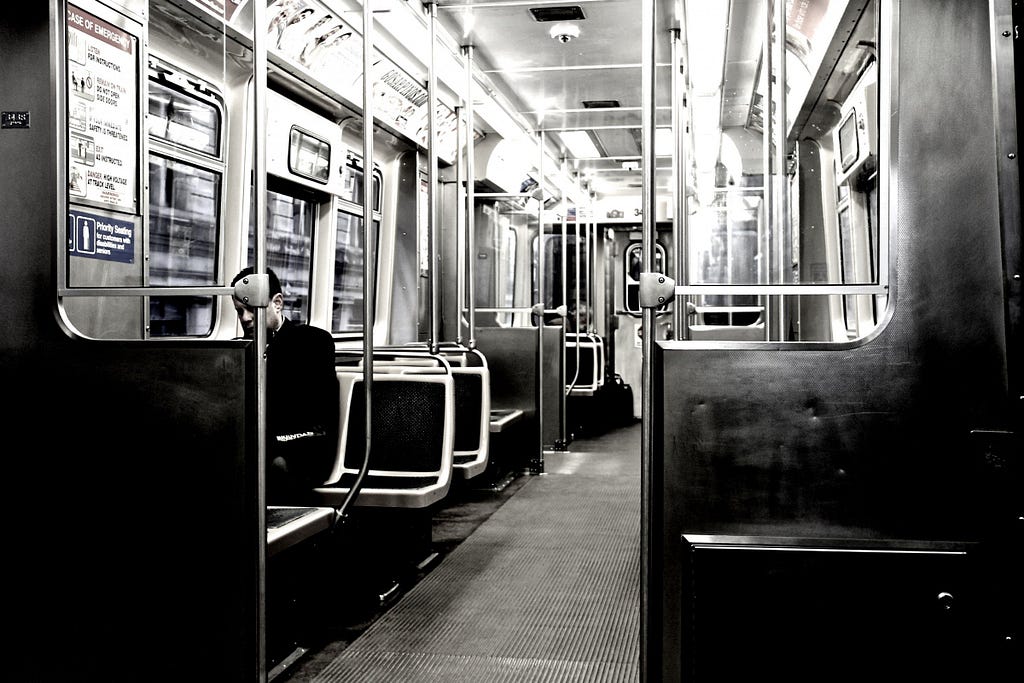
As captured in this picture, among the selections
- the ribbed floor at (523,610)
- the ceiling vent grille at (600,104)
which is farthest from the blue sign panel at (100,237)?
the ceiling vent grille at (600,104)

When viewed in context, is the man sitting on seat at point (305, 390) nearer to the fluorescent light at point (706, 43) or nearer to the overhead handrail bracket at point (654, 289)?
the overhead handrail bracket at point (654, 289)

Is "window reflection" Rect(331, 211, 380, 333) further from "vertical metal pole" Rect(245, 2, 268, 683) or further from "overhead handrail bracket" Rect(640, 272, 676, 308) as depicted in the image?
"overhead handrail bracket" Rect(640, 272, 676, 308)

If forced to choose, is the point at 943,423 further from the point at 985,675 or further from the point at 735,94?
the point at 735,94

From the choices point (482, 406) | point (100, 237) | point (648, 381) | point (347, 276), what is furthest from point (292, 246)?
point (648, 381)

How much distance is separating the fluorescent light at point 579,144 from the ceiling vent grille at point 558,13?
3249 millimetres

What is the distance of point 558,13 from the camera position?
5562mm

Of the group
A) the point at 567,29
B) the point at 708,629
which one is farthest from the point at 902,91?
the point at 567,29

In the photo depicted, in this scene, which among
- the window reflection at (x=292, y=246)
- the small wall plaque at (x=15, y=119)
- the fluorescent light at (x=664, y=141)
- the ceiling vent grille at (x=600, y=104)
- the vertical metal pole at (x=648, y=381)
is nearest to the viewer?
the vertical metal pole at (x=648, y=381)

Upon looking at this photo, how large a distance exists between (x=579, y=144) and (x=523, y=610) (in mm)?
6860

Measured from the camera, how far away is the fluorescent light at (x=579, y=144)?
9.26 meters

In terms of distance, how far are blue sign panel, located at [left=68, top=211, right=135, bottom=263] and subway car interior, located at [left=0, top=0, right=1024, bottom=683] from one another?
0.01 metres

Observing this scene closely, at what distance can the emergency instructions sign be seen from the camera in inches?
103

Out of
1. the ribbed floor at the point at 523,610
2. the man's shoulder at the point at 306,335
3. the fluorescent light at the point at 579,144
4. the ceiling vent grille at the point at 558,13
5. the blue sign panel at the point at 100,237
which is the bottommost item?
the ribbed floor at the point at 523,610

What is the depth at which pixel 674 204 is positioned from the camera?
2.19m
